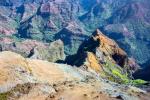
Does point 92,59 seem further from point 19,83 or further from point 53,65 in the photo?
point 19,83

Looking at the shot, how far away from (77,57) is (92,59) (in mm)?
17340

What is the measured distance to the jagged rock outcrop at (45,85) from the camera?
9581cm

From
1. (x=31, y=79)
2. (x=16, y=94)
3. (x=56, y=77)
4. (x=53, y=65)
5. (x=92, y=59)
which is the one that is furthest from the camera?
(x=92, y=59)

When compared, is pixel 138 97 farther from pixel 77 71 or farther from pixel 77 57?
pixel 77 57

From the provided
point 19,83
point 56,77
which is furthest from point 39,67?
point 19,83

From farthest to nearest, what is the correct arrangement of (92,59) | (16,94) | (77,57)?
1. (77,57)
2. (92,59)
3. (16,94)

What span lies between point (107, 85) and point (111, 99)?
17823 mm

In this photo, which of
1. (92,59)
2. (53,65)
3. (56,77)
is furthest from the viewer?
(92,59)

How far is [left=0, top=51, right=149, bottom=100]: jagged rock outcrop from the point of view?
95.8 metres

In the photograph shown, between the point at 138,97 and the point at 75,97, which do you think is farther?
the point at 138,97

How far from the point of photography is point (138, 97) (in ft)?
348

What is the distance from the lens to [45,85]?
101 meters

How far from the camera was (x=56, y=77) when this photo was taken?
111 metres

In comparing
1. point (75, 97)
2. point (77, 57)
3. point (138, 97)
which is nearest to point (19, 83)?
point (75, 97)
